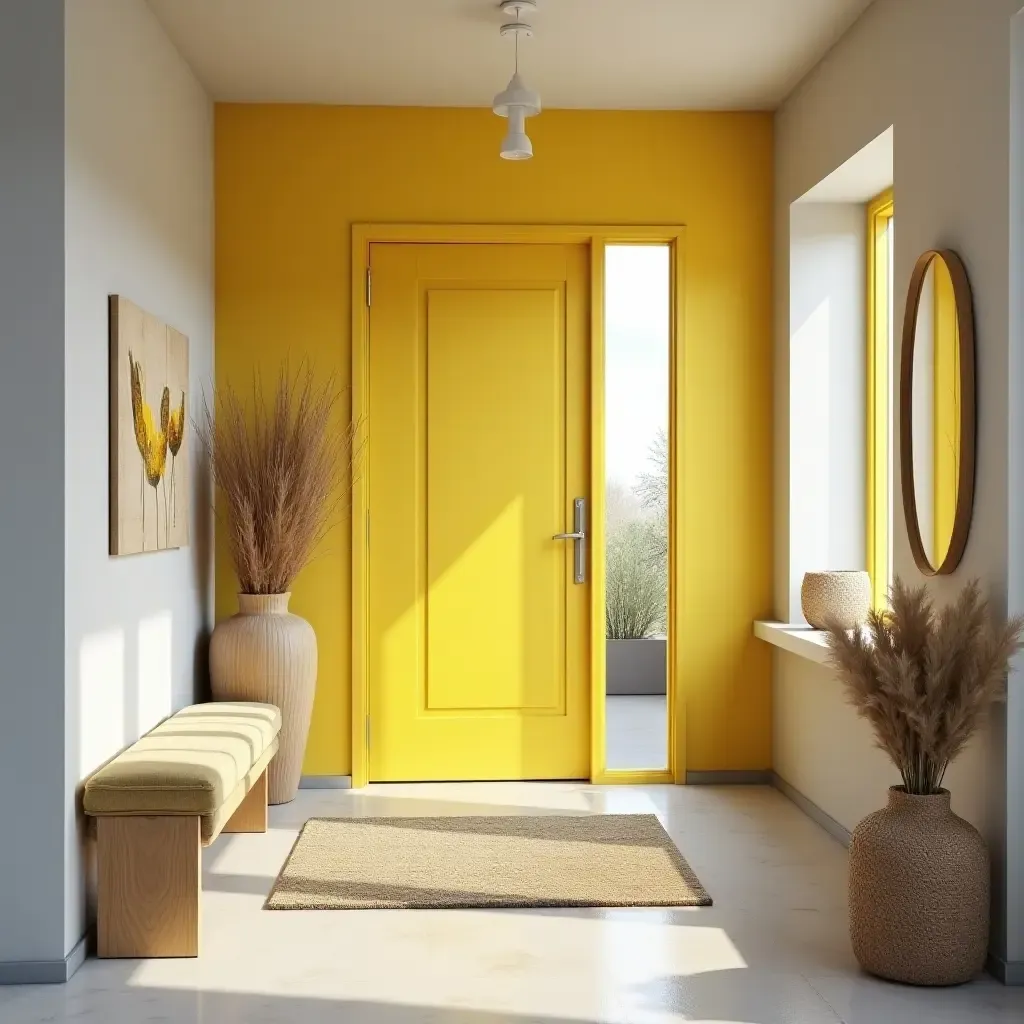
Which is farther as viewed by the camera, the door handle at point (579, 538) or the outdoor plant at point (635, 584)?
the outdoor plant at point (635, 584)

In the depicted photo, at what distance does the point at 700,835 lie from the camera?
427 centimetres

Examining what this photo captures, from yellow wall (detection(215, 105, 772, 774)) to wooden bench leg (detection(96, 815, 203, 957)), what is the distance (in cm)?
184

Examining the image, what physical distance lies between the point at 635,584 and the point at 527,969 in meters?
2.46

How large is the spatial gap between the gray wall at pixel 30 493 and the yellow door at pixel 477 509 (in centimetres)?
211

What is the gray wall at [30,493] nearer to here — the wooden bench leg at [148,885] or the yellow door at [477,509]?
the wooden bench leg at [148,885]

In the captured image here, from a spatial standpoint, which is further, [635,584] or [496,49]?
[635,584]

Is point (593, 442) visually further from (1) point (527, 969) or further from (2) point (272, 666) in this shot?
(1) point (527, 969)

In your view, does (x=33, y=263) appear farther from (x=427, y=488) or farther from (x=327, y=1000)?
(x=427, y=488)

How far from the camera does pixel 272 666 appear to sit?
14.6 ft

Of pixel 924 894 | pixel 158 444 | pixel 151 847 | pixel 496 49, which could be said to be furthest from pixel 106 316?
pixel 924 894

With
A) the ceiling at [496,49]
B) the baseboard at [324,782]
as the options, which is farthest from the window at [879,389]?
the baseboard at [324,782]

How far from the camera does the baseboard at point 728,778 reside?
505 centimetres

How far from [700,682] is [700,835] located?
90 cm

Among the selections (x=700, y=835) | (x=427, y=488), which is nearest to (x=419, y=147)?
(x=427, y=488)
